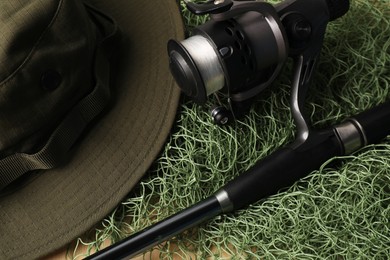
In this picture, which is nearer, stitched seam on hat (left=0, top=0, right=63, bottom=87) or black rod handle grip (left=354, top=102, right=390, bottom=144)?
stitched seam on hat (left=0, top=0, right=63, bottom=87)

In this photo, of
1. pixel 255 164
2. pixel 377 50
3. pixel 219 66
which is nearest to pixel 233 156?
pixel 255 164

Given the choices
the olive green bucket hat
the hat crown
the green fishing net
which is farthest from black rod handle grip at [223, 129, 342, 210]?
the hat crown

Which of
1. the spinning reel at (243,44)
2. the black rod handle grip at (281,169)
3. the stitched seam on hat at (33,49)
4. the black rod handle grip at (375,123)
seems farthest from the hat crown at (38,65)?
the black rod handle grip at (375,123)

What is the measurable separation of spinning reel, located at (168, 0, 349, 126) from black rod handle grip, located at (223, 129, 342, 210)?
0.32 feet

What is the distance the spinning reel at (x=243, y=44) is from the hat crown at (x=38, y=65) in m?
0.13

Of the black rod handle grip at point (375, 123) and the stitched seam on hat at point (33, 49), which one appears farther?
the black rod handle grip at point (375, 123)

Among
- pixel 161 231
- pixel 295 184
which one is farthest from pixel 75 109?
pixel 295 184

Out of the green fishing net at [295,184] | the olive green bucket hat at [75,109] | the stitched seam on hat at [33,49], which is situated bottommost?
the green fishing net at [295,184]

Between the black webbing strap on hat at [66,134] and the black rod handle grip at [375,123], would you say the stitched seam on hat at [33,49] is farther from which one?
the black rod handle grip at [375,123]

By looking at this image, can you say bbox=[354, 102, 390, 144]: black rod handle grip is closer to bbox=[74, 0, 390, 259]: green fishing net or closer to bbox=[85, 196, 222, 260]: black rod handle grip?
bbox=[74, 0, 390, 259]: green fishing net

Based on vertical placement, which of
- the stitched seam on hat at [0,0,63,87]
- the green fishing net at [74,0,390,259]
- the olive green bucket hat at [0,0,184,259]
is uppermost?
the stitched seam on hat at [0,0,63,87]

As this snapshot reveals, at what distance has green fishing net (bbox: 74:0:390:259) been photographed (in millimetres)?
670

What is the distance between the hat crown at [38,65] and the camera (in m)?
0.61

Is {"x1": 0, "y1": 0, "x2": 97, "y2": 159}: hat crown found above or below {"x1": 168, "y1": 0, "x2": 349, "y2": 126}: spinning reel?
above
